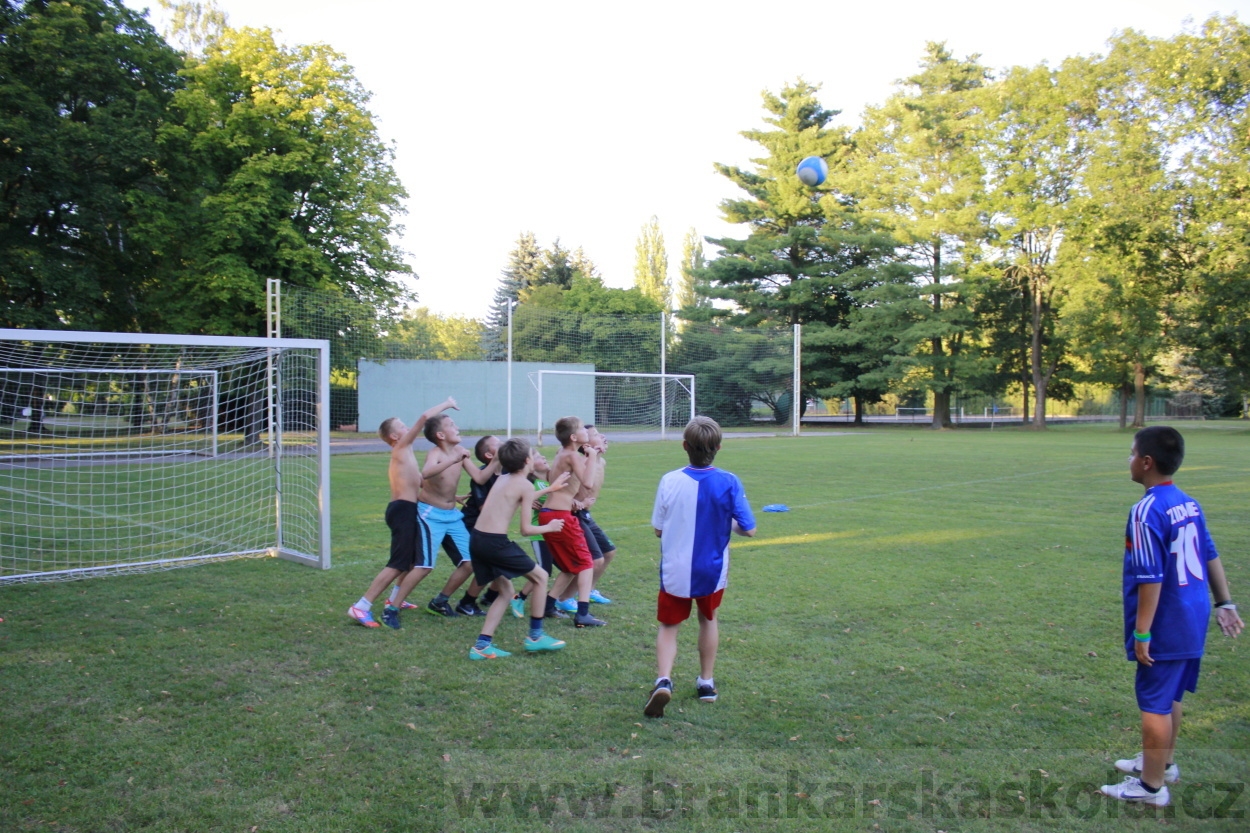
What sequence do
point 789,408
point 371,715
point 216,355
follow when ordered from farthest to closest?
point 789,408 → point 216,355 → point 371,715

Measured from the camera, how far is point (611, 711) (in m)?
4.29

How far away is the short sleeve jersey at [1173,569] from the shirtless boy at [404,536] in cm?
426

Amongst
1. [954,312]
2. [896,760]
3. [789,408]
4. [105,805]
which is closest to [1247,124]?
[954,312]

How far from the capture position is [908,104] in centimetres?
4128

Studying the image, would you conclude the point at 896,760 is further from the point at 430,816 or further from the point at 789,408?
the point at 789,408

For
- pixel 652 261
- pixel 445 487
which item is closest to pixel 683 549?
pixel 445 487

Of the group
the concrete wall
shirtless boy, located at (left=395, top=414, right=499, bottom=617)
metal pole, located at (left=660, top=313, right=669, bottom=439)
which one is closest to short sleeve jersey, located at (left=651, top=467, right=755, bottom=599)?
shirtless boy, located at (left=395, top=414, right=499, bottom=617)

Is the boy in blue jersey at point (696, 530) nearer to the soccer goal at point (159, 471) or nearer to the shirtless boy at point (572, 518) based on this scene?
the shirtless boy at point (572, 518)

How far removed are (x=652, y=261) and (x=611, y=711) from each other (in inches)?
2602

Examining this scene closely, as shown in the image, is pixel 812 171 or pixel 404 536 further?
pixel 812 171

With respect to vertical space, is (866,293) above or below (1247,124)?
below

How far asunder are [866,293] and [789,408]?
8706 mm

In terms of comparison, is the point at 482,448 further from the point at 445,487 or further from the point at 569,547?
the point at 569,547

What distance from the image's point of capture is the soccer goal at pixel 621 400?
106 ft
